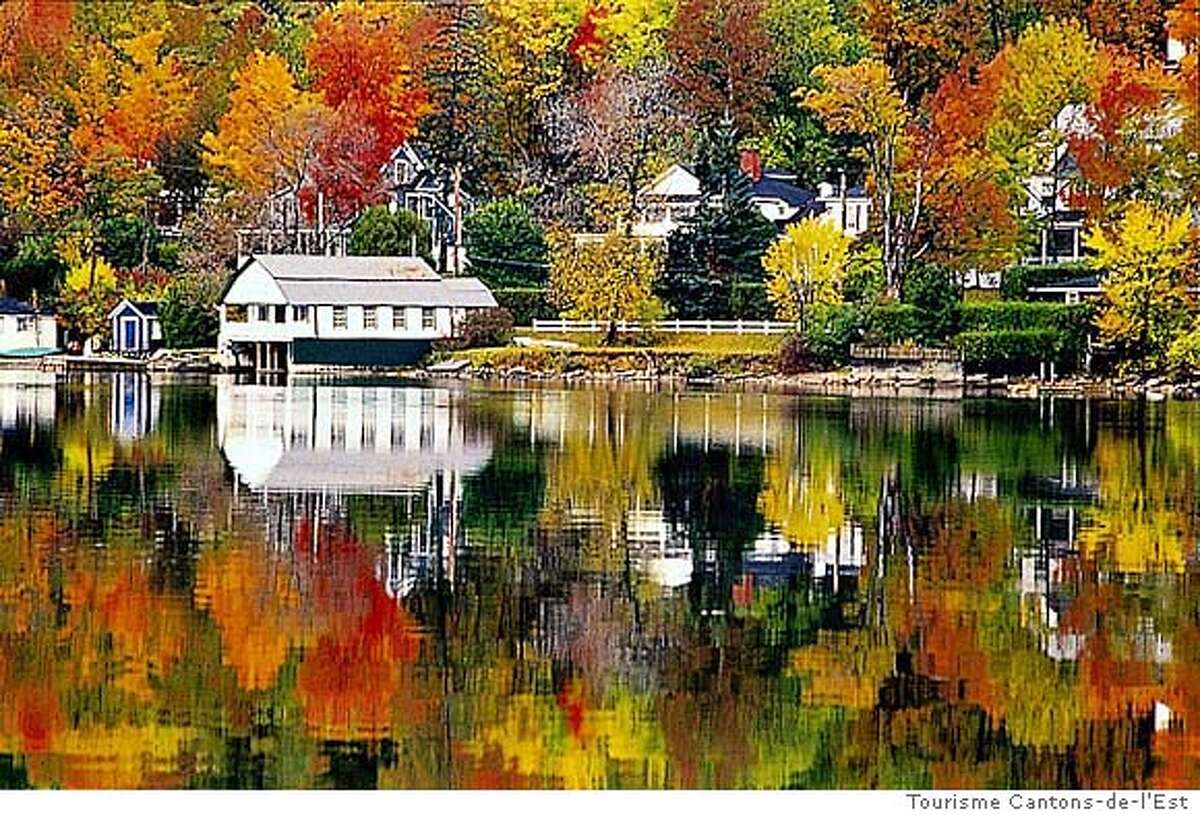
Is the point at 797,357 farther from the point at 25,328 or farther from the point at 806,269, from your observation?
the point at 25,328

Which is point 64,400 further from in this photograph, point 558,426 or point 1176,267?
point 1176,267

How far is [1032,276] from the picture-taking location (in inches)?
795

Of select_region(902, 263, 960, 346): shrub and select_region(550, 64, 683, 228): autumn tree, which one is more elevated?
select_region(550, 64, 683, 228): autumn tree

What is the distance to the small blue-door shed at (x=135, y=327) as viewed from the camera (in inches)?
1004

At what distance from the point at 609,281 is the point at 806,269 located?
7.02 ft

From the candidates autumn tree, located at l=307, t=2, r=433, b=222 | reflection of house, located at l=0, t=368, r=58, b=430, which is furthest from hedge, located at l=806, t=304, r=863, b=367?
autumn tree, located at l=307, t=2, r=433, b=222

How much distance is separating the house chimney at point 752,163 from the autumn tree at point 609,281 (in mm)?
1469

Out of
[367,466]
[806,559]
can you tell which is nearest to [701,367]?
[367,466]

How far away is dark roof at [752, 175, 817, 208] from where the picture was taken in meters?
25.2

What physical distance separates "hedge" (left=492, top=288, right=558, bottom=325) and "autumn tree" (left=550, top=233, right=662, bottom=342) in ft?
0.73

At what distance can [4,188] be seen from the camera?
2808 centimetres

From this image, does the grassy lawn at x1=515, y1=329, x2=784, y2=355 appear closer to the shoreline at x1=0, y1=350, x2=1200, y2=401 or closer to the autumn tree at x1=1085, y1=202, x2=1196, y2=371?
the shoreline at x1=0, y1=350, x2=1200, y2=401

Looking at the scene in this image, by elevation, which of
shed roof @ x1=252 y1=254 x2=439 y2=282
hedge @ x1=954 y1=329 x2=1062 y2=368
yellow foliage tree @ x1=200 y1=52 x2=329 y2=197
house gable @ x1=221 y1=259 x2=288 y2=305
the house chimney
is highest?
yellow foliage tree @ x1=200 y1=52 x2=329 y2=197

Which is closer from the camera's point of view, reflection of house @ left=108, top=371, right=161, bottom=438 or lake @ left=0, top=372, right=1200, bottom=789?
lake @ left=0, top=372, right=1200, bottom=789
